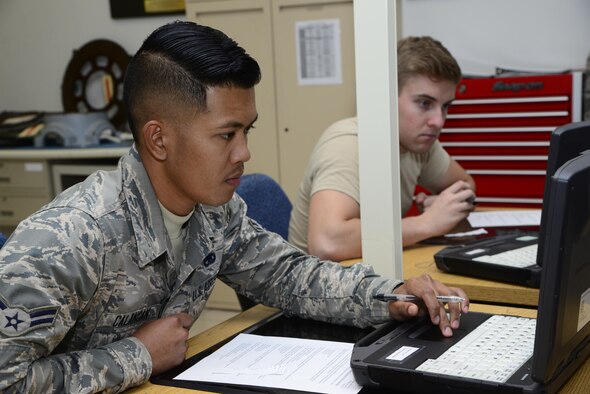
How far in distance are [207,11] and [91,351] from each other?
8.23 feet

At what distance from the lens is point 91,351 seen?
98 centimetres

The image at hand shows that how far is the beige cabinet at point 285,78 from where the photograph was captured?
3109 mm

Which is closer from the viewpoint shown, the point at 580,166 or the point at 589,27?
the point at 580,166

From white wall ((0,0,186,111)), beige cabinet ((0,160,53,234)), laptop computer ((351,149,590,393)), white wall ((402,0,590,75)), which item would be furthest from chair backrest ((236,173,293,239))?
white wall ((0,0,186,111))

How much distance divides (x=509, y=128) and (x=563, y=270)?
6.63 feet

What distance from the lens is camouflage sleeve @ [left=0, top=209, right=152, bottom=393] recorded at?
88 centimetres

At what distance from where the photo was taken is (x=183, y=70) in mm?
1085

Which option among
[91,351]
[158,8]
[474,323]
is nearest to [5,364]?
[91,351]

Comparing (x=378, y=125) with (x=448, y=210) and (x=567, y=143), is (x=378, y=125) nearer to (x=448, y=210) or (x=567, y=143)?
(x=567, y=143)

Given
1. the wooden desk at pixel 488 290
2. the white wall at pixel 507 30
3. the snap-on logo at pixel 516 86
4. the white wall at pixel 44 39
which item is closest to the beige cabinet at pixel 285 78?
the white wall at pixel 507 30

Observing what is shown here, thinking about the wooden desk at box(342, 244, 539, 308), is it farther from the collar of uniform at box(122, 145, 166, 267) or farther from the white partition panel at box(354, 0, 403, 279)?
the collar of uniform at box(122, 145, 166, 267)

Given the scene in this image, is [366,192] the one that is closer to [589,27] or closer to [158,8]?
[589,27]

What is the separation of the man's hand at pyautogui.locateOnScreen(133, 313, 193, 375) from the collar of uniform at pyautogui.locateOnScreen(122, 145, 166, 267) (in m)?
0.10

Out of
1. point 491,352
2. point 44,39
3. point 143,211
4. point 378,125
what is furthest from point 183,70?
point 44,39
